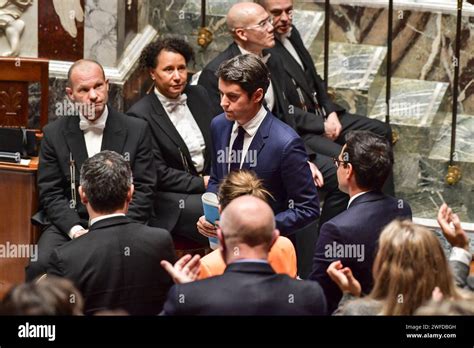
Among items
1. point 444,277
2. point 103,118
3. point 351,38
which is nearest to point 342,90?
point 351,38

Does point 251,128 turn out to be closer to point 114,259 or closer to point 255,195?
point 255,195

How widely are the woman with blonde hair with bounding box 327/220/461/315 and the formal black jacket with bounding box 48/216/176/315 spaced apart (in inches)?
A: 33.2

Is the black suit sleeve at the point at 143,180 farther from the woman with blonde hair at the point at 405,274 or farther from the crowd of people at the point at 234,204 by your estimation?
the woman with blonde hair at the point at 405,274

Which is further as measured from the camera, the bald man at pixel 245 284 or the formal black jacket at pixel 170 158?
the formal black jacket at pixel 170 158

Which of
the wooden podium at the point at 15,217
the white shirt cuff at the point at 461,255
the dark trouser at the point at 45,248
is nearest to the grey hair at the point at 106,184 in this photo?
the dark trouser at the point at 45,248

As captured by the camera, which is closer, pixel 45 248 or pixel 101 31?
pixel 45 248

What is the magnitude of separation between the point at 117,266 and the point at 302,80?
2.70 metres

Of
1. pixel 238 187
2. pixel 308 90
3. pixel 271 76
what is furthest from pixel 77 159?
pixel 308 90

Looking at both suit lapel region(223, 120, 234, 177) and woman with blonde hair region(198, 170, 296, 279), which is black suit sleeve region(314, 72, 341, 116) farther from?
woman with blonde hair region(198, 170, 296, 279)


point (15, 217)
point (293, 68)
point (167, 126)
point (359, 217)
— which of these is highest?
point (293, 68)

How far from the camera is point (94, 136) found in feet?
20.1

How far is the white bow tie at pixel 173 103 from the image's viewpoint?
253 inches

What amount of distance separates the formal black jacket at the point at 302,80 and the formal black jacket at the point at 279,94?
0.07 meters

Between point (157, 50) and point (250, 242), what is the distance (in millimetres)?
2624
